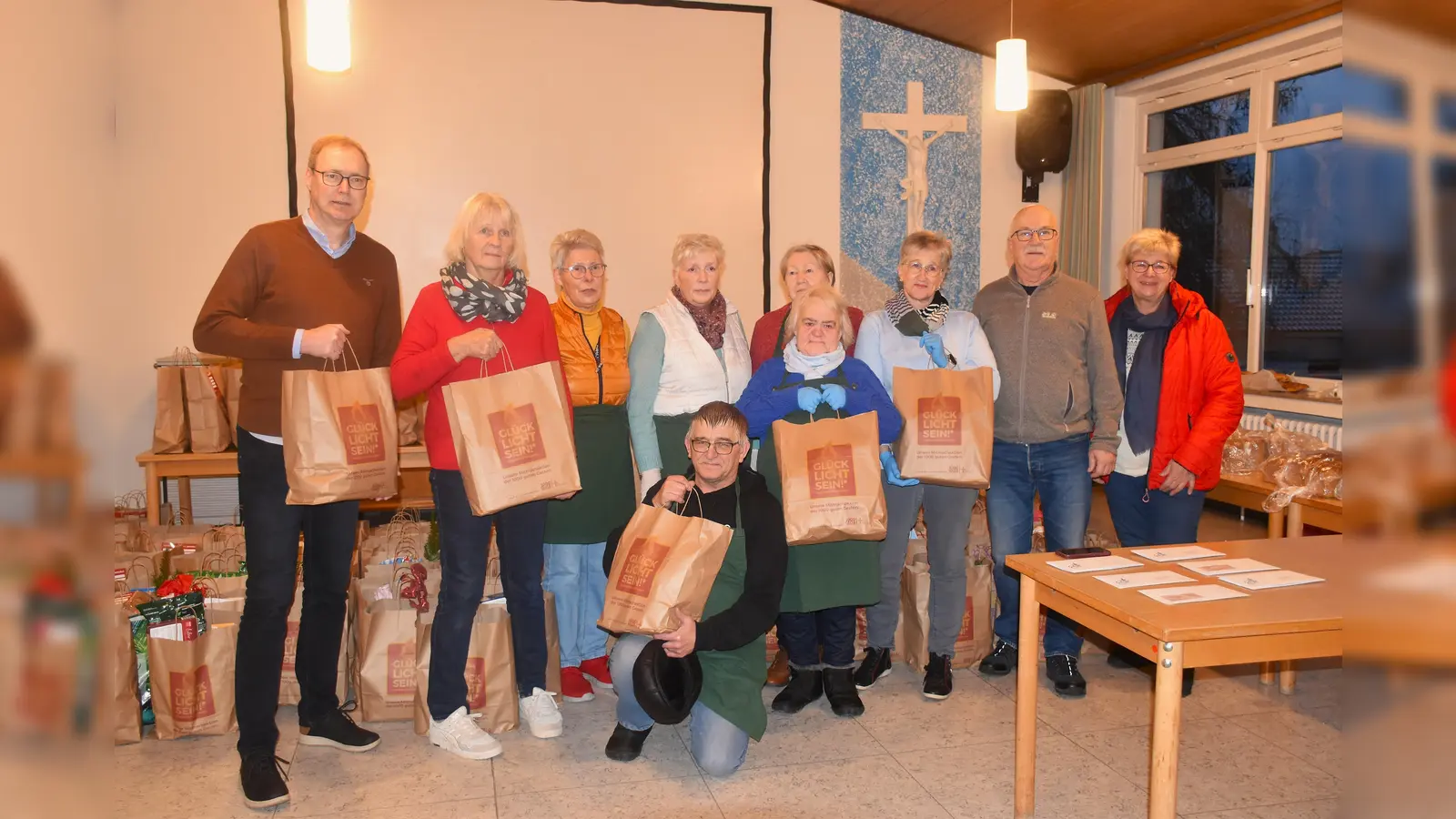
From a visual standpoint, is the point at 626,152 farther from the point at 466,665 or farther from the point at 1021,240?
the point at 466,665

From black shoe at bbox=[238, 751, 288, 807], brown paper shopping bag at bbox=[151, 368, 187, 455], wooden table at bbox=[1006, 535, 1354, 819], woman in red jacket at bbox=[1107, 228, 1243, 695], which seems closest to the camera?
wooden table at bbox=[1006, 535, 1354, 819]

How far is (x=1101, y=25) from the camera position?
16.9 ft

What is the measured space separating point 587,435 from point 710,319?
1.69 ft

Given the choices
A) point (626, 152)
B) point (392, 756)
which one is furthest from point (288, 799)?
point (626, 152)

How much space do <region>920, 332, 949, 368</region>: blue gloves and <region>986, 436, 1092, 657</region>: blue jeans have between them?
0.39 metres

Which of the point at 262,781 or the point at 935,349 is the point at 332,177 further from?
the point at 935,349

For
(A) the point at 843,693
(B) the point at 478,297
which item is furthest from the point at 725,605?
(B) the point at 478,297

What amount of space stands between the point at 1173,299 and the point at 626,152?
10.9ft

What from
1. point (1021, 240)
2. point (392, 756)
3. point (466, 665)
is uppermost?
point (1021, 240)

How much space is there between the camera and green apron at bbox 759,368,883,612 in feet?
9.28

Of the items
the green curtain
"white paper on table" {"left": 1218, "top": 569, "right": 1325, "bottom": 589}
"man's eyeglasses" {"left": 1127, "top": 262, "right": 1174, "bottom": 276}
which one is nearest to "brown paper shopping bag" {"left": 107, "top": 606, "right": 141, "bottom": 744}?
"white paper on table" {"left": 1218, "top": 569, "right": 1325, "bottom": 589}

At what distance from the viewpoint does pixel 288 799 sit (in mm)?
2422

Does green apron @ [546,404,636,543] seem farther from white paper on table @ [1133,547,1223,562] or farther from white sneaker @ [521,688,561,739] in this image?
white paper on table @ [1133,547,1223,562]

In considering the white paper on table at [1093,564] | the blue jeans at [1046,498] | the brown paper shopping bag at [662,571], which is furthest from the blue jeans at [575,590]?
the white paper on table at [1093,564]
